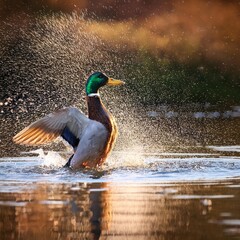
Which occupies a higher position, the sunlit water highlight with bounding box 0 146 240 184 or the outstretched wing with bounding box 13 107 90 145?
the outstretched wing with bounding box 13 107 90 145

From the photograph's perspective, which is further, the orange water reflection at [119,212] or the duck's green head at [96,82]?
the duck's green head at [96,82]

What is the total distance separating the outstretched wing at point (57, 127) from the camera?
34.7 ft

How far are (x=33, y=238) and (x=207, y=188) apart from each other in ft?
8.14

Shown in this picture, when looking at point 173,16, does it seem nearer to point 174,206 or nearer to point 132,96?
point 132,96

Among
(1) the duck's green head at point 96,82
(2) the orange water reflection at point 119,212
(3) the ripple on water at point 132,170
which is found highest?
(1) the duck's green head at point 96,82

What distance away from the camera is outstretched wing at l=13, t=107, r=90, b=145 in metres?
10.6

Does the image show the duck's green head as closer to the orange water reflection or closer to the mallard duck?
the mallard duck

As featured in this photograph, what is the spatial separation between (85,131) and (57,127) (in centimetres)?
39

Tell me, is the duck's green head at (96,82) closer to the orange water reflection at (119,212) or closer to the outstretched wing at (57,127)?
the outstretched wing at (57,127)

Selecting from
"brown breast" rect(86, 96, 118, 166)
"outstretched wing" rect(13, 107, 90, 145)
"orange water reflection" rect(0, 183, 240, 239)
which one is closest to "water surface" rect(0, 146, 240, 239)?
"orange water reflection" rect(0, 183, 240, 239)

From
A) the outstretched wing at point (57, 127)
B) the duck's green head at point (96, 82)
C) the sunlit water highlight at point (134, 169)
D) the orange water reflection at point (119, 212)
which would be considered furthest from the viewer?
the duck's green head at point (96, 82)

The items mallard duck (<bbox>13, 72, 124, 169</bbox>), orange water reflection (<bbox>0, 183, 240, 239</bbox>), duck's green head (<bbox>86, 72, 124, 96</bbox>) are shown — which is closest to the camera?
orange water reflection (<bbox>0, 183, 240, 239</bbox>)

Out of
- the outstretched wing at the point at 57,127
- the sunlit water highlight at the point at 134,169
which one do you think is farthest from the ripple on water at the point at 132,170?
the outstretched wing at the point at 57,127

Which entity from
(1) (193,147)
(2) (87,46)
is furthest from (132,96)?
(1) (193,147)
